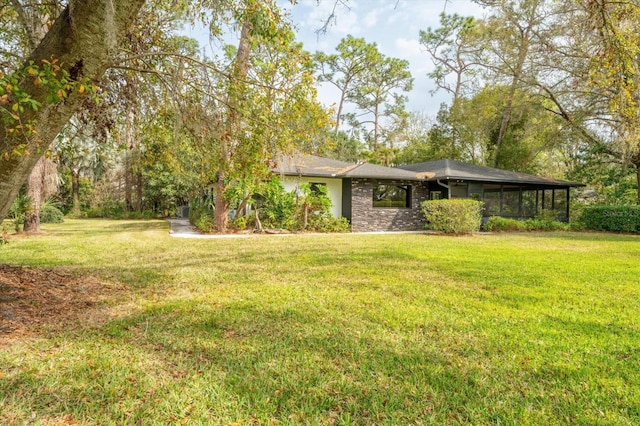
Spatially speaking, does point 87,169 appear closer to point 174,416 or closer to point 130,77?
point 130,77

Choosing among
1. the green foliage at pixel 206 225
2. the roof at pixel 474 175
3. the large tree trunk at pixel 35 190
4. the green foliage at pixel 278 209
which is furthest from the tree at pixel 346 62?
the large tree trunk at pixel 35 190

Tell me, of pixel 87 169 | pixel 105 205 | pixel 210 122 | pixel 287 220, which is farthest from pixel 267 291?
pixel 87 169

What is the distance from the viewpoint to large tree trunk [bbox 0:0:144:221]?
2.74 meters

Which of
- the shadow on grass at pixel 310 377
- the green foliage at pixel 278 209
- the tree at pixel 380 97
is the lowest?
the shadow on grass at pixel 310 377

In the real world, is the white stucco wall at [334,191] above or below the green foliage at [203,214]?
above

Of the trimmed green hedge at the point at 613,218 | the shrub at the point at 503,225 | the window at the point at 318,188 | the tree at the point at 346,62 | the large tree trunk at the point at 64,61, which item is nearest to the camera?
the large tree trunk at the point at 64,61

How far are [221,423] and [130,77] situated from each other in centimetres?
534

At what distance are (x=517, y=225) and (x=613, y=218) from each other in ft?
12.6

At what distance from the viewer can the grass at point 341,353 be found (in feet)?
7.09

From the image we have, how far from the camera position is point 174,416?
208 cm

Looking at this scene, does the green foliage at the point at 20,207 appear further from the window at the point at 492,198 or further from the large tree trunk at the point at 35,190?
the window at the point at 492,198

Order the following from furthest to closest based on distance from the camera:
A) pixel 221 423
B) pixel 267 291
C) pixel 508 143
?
pixel 508 143, pixel 267 291, pixel 221 423

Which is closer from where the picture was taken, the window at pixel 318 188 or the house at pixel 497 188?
the window at pixel 318 188

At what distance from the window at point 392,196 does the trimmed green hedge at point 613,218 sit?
319 inches
